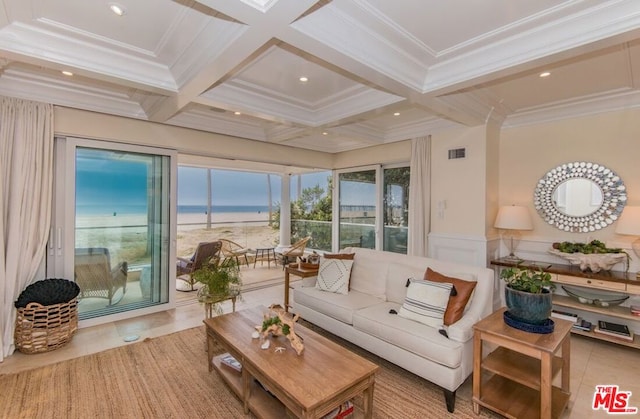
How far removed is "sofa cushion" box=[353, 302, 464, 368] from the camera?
89.9 inches

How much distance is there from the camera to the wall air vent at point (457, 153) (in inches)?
166

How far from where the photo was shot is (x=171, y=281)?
4.37m

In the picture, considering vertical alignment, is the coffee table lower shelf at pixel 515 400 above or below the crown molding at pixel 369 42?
below

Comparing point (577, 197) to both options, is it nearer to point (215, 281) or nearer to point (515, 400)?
point (515, 400)

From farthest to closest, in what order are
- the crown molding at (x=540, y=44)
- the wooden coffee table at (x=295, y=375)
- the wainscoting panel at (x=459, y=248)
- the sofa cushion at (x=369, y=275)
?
the wainscoting panel at (x=459, y=248), the sofa cushion at (x=369, y=275), the crown molding at (x=540, y=44), the wooden coffee table at (x=295, y=375)

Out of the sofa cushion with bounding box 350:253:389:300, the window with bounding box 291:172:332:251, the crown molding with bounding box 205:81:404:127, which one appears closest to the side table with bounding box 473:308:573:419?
the sofa cushion with bounding box 350:253:389:300

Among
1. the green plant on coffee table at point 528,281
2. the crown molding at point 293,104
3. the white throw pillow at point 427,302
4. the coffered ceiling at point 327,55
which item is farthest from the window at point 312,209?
the green plant on coffee table at point 528,281

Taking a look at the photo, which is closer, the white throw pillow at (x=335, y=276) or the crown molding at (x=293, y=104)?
the crown molding at (x=293, y=104)

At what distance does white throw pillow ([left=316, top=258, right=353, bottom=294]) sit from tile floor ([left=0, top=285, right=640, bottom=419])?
146cm

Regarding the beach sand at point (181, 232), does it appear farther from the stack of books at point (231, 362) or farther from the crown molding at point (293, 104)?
the stack of books at point (231, 362)

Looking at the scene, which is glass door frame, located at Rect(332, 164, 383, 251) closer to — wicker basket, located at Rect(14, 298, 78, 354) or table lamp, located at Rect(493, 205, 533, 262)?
table lamp, located at Rect(493, 205, 533, 262)

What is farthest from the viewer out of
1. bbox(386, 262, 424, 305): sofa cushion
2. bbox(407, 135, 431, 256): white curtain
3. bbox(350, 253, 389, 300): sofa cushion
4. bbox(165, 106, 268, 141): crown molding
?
bbox(407, 135, 431, 256): white curtain

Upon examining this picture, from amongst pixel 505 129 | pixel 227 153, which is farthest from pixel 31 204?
pixel 505 129

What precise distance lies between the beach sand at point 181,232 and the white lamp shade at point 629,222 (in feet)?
18.7
